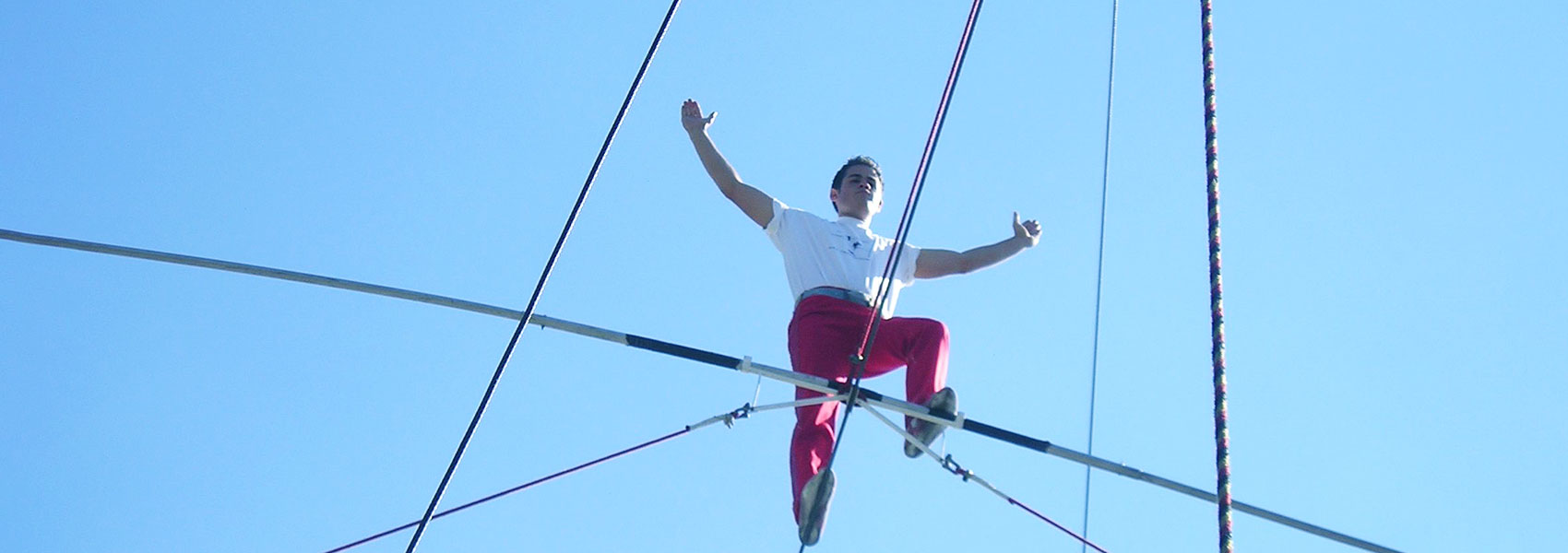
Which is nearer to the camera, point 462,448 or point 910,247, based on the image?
point 462,448

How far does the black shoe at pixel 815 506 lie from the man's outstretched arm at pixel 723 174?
1.34 metres

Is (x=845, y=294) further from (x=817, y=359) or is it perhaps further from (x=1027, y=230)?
(x=1027, y=230)

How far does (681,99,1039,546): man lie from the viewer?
18.4ft

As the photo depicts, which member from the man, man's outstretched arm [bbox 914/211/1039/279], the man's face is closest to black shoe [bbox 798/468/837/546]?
the man

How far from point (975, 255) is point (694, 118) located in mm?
1109

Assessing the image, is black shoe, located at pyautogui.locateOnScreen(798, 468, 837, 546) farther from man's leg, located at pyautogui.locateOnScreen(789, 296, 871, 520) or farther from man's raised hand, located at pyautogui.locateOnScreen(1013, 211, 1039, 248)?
man's raised hand, located at pyautogui.locateOnScreen(1013, 211, 1039, 248)

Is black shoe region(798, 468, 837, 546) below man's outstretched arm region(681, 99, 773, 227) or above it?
below

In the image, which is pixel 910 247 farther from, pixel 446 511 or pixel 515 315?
pixel 446 511

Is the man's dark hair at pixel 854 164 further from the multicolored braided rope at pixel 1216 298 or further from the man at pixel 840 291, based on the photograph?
the multicolored braided rope at pixel 1216 298

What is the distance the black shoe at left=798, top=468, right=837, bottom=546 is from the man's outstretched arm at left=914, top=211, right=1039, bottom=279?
131cm

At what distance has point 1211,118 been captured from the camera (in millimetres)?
4418

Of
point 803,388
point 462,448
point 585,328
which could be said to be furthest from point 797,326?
point 462,448

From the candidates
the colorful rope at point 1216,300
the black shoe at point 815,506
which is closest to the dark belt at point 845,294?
the black shoe at point 815,506

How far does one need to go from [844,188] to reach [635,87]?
1.79 m
